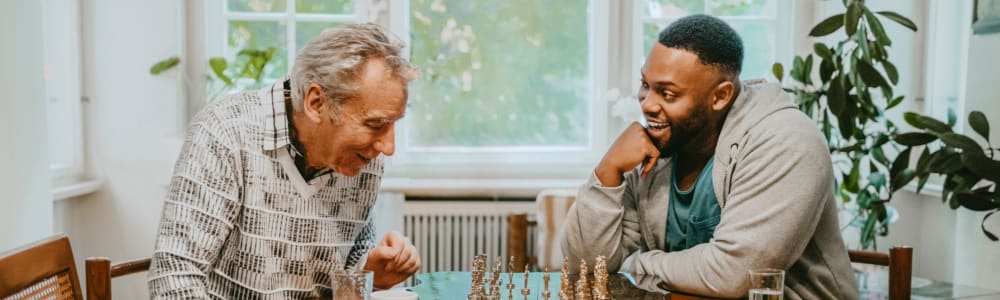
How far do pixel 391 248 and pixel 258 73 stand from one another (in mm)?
2315

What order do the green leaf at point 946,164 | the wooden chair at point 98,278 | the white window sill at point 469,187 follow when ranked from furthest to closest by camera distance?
1. the white window sill at point 469,187
2. the green leaf at point 946,164
3. the wooden chair at point 98,278

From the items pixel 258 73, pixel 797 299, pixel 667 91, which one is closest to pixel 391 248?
pixel 667 91

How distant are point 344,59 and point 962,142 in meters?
1.78

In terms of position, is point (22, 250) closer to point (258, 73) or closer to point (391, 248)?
point (391, 248)

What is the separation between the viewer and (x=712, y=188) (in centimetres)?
196

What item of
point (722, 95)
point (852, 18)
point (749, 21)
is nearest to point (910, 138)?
point (852, 18)

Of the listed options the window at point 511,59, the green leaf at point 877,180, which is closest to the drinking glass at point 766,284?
the green leaf at point 877,180

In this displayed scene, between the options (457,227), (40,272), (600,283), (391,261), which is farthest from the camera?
(457,227)

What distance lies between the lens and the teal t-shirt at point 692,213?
6.43 feet

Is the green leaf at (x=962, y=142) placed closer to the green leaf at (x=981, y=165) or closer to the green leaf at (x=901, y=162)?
the green leaf at (x=981, y=165)

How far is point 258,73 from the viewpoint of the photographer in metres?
3.86

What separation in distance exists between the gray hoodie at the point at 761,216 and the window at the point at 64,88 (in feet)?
7.90

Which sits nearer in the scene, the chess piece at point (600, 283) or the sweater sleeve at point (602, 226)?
the chess piece at point (600, 283)

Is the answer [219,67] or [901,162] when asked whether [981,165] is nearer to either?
[901,162]
